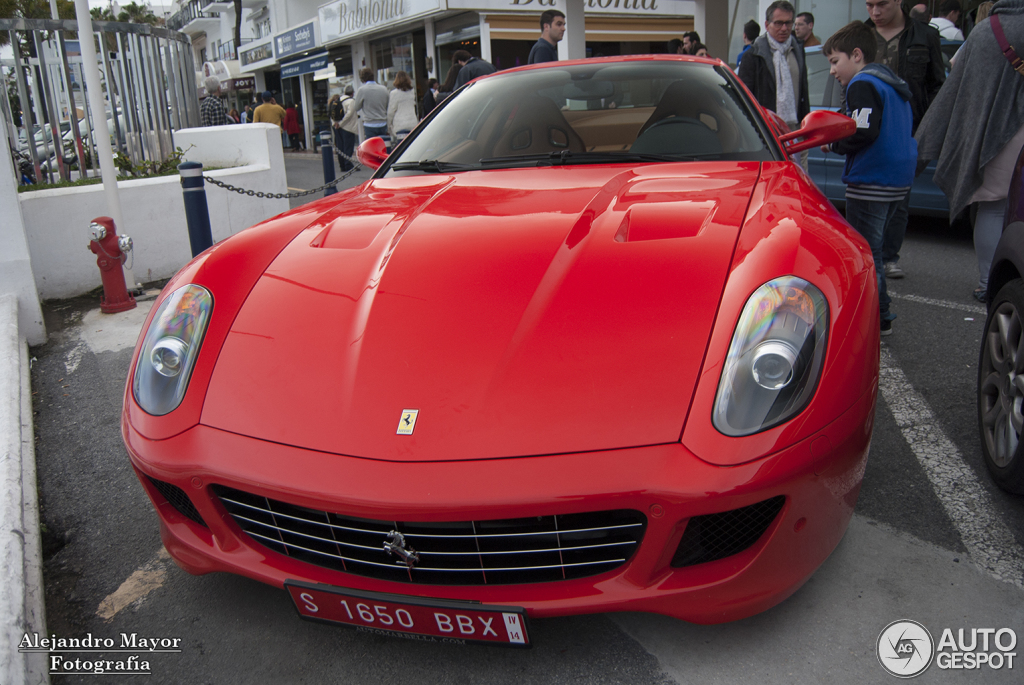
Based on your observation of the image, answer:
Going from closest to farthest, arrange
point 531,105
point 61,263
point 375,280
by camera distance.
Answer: point 375,280 < point 531,105 < point 61,263

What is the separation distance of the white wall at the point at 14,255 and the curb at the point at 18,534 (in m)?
0.85

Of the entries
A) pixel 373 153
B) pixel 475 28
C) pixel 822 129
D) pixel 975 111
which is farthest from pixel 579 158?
pixel 475 28

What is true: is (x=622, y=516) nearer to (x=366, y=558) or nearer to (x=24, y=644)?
(x=366, y=558)

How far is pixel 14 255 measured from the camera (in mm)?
4219

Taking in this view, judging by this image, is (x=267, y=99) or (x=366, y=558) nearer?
(x=366, y=558)

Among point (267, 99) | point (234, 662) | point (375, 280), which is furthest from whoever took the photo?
point (267, 99)

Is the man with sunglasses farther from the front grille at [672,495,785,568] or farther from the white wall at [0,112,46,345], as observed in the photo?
the white wall at [0,112,46,345]

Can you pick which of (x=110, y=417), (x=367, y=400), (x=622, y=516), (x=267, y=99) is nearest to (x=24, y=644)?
(x=367, y=400)

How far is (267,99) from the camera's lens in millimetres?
13695

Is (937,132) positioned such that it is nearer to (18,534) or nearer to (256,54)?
(18,534)

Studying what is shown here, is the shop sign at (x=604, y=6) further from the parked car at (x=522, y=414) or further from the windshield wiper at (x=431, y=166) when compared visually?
the parked car at (x=522, y=414)

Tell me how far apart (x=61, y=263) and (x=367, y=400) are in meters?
4.58

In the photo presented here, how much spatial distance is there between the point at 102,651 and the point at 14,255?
10.6 feet

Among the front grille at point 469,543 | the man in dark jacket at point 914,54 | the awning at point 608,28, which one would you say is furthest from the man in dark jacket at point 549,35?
the awning at point 608,28
